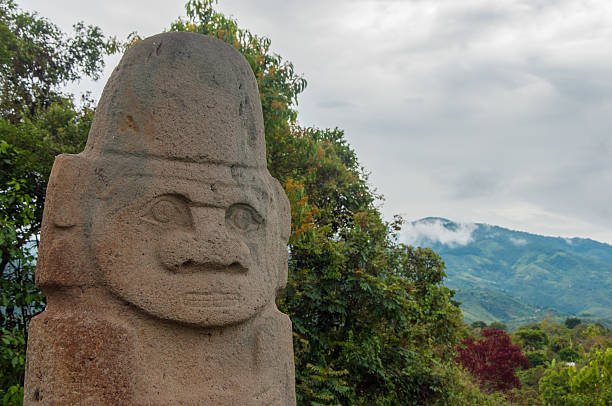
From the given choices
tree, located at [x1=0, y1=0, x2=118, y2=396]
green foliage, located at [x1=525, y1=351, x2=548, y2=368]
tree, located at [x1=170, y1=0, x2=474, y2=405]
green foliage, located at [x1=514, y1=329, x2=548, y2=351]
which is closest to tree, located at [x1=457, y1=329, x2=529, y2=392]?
green foliage, located at [x1=525, y1=351, x2=548, y2=368]

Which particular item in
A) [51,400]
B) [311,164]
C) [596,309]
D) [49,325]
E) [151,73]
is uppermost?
[311,164]

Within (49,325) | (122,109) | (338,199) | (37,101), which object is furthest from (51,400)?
(338,199)

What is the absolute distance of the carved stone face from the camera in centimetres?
265

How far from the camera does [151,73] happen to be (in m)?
2.97

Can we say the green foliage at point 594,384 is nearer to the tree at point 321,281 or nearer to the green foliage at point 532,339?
the tree at point 321,281

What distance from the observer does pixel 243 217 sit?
312 cm

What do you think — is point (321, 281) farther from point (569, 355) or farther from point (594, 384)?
point (569, 355)

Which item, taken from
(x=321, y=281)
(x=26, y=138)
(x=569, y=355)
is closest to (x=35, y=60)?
(x=26, y=138)

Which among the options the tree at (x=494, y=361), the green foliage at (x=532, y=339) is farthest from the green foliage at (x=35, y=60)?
the green foliage at (x=532, y=339)

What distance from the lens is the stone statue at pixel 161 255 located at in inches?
100

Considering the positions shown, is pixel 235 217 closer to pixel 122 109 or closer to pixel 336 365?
pixel 122 109

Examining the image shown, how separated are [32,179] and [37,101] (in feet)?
10.7

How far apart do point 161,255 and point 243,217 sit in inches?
24.9

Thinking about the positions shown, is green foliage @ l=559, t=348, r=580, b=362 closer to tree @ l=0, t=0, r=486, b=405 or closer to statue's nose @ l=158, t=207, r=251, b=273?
tree @ l=0, t=0, r=486, b=405
